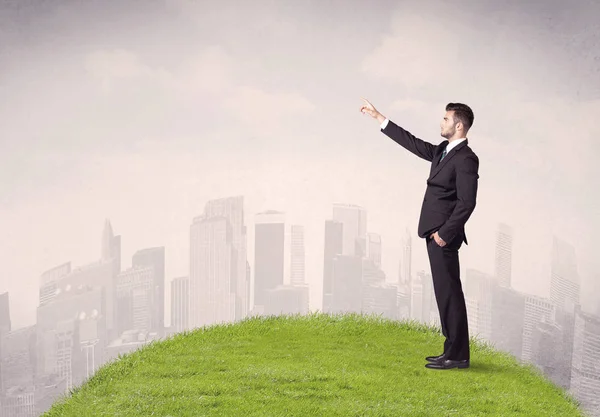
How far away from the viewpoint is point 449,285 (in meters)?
4.88

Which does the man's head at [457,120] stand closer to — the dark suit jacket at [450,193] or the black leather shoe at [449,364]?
the dark suit jacket at [450,193]

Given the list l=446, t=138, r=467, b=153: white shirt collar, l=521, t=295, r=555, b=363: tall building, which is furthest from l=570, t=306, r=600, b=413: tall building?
l=446, t=138, r=467, b=153: white shirt collar

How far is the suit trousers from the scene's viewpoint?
4.84m

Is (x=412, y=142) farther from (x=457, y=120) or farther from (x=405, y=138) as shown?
(x=457, y=120)

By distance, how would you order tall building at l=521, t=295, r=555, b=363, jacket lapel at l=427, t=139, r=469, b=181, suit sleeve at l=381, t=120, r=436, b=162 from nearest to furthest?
jacket lapel at l=427, t=139, r=469, b=181
suit sleeve at l=381, t=120, r=436, b=162
tall building at l=521, t=295, r=555, b=363

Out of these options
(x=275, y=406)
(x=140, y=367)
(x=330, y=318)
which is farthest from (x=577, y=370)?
(x=140, y=367)

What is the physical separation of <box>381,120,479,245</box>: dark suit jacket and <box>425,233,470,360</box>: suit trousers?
11cm

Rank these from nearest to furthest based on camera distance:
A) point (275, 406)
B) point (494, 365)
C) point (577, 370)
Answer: point (275, 406), point (494, 365), point (577, 370)

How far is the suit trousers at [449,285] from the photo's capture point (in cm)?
484

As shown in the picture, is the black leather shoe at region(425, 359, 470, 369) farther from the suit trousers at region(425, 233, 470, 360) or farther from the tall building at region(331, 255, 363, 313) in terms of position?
the tall building at region(331, 255, 363, 313)

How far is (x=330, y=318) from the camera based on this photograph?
6.63m

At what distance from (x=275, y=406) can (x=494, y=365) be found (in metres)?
2.05

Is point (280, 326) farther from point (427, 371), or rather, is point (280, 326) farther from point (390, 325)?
point (427, 371)

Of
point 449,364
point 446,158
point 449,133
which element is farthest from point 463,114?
point 449,364
